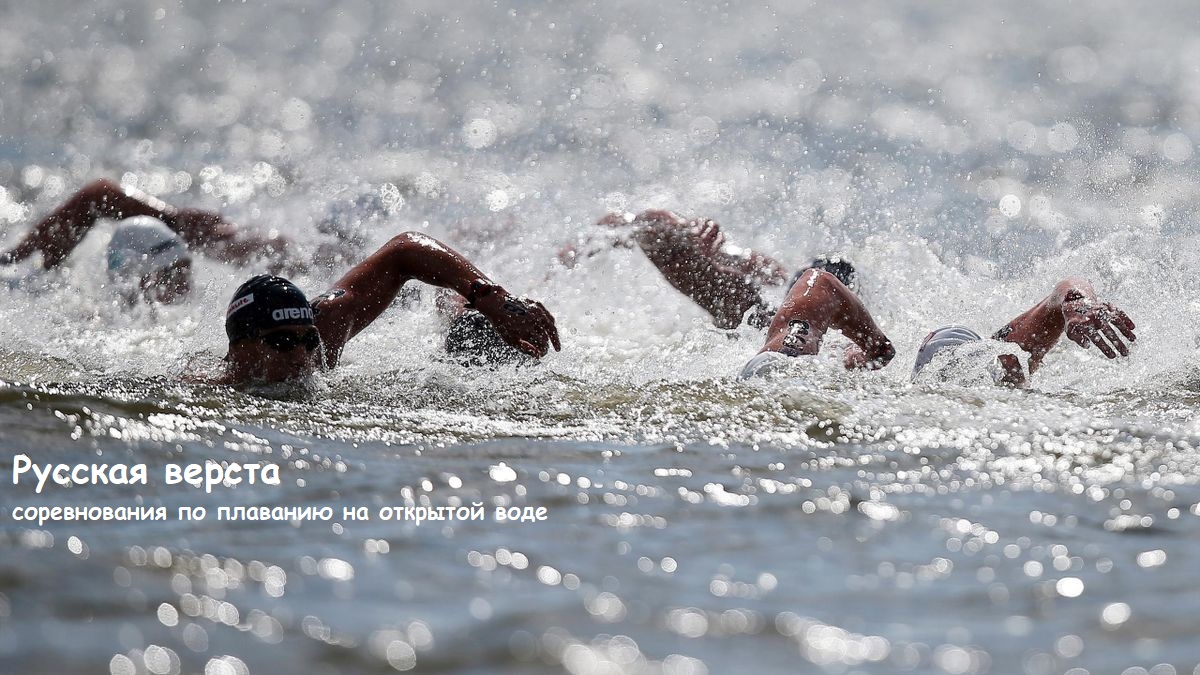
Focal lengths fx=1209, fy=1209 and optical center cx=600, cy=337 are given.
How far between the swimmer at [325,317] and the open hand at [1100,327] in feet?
8.04

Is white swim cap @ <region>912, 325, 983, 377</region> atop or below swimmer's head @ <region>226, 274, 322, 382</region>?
atop

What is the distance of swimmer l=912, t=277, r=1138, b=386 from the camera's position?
564 cm

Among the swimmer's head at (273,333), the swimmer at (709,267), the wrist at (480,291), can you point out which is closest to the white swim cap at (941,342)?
the swimmer at (709,267)

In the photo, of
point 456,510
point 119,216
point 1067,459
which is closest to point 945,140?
point 119,216

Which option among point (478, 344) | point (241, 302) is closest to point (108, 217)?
point (241, 302)

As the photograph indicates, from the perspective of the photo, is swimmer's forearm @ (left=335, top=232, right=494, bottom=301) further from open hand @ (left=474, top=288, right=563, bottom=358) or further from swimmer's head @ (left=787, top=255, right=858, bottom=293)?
swimmer's head @ (left=787, top=255, right=858, bottom=293)

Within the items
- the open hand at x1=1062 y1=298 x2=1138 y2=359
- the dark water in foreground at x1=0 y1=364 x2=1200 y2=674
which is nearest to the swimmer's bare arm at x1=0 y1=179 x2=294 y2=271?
the dark water in foreground at x1=0 y1=364 x2=1200 y2=674

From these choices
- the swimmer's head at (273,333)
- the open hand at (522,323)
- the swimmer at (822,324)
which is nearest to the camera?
the swimmer's head at (273,333)

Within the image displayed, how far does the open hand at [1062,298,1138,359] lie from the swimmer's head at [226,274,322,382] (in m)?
3.56

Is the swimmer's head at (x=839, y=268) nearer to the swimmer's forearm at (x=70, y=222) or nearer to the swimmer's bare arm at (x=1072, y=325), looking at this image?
the swimmer's bare arm at (x=1072, y=325)

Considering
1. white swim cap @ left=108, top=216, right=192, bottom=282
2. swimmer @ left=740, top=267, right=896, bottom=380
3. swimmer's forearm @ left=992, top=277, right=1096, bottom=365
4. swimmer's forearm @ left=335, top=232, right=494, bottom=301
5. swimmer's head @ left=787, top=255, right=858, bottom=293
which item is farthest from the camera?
white swim cap @ left=108, top=216, right=192, bottom=282

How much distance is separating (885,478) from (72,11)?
78.5ft

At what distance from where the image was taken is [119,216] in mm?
8172

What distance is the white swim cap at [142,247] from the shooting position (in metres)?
8.07
